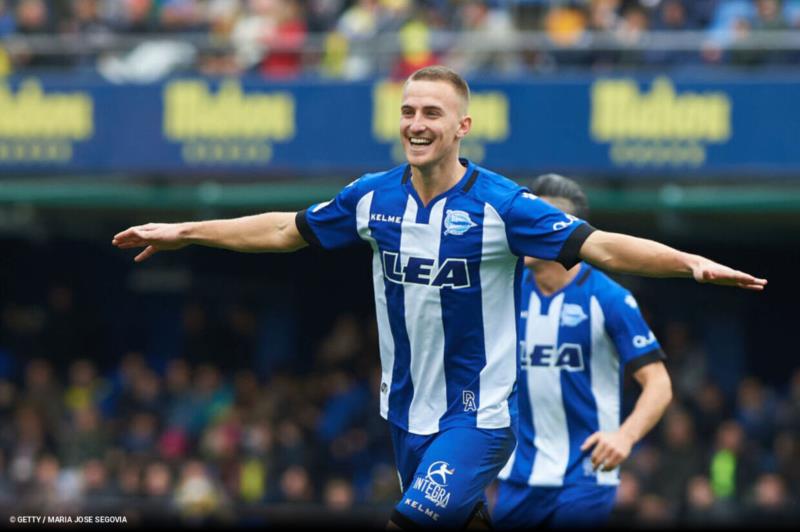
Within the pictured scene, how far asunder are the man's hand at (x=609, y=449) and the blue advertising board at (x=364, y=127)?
321 inches

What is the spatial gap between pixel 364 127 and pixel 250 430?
3.32 metres

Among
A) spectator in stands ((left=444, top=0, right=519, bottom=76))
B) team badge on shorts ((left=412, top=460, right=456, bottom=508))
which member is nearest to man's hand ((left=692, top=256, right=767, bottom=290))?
team badge on shorts ((left=412, top=460, right=456, bottom=508))

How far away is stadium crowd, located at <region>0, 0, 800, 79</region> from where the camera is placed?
49.4ft

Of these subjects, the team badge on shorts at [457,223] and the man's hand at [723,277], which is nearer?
the man's hand at [723,277]

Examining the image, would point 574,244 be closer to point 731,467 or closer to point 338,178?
point 731,467

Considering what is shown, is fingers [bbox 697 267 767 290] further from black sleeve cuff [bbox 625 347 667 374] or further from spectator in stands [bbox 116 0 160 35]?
spectator in stands [bbox 116 0 160 35]

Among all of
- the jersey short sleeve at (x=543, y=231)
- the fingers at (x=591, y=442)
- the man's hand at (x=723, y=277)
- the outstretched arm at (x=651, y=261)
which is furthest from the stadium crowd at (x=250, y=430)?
the man's hand at (x=723, y=277)

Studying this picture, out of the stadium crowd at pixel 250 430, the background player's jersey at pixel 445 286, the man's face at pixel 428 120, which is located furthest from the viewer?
the stadium crowd at pixel 250 430

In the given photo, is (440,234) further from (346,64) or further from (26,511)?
(346,64)

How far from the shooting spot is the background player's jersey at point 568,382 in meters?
7.80

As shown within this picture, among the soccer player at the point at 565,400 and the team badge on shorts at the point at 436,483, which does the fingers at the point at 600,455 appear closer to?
the soccer player at the point at 565,400

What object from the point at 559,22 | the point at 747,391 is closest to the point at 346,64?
the point at 559,22

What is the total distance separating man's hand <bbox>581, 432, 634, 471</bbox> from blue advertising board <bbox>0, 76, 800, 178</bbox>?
815cm

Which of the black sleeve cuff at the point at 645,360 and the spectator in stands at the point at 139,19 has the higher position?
the spectator in stands at the point at 139,19
